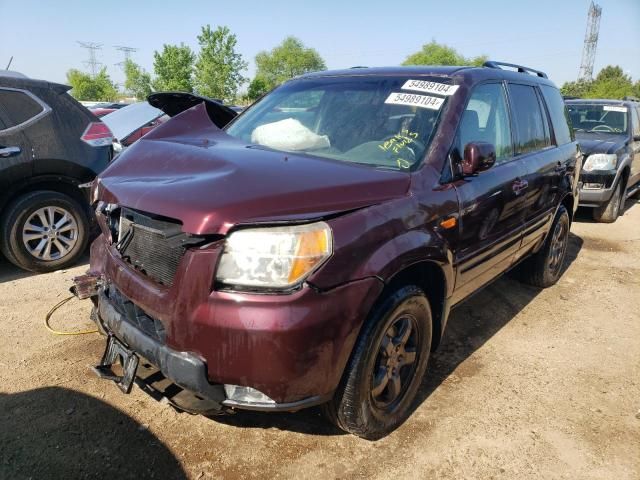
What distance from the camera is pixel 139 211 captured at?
214cm

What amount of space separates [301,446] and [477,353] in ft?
5.38

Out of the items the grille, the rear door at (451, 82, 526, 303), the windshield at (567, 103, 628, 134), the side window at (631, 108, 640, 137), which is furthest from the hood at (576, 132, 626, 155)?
the grille

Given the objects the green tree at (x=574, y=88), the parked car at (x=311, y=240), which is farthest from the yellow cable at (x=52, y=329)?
the green tree at (x=574, y=88)

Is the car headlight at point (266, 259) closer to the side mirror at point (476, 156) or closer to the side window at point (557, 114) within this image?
the side mirror at point (476, 156)

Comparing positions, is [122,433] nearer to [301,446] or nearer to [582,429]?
[301,446]

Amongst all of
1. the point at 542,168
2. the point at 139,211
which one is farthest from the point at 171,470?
the point at 542,168

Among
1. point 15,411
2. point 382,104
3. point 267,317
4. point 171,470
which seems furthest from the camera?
point 382,104

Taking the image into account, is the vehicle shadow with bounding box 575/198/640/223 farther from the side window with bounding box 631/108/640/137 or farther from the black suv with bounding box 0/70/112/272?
the black suv with bounding box 0/70/112/272

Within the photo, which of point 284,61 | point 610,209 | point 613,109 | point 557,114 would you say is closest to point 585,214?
point 610,209

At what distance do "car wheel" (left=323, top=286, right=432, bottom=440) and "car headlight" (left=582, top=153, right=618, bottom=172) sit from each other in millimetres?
6123

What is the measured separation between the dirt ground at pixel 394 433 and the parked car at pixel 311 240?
279 millimetres

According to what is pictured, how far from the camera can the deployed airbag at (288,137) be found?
112 inches

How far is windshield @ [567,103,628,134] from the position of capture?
8250 mm

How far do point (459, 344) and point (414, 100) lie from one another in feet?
6.07
